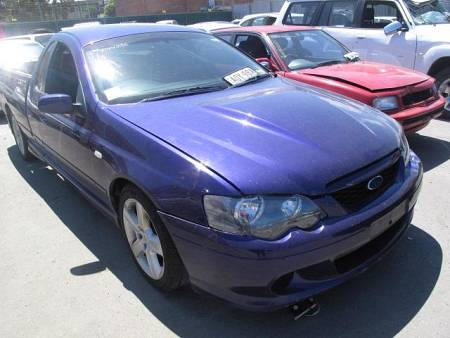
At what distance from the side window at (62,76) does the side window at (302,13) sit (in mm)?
5077

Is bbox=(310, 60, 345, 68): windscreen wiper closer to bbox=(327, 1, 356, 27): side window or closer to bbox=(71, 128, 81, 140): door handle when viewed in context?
bbox=(327, 1, 356, 27): side window

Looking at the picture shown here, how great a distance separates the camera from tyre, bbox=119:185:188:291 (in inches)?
98.3

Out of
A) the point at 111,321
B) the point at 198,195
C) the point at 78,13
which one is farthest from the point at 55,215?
the point at 78,13

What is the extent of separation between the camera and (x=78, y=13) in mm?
59031

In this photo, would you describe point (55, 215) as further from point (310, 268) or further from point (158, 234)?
point (310, 268)

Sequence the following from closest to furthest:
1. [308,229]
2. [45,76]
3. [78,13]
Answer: [308,229] < [45,76] < [78,13]

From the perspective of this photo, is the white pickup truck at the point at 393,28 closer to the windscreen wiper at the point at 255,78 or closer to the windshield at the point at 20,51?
the windscreen wiper at the point at 255,78

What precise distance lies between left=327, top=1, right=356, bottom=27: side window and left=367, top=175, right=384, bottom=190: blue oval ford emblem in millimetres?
5676

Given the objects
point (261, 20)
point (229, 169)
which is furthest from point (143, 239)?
point (261, 20)

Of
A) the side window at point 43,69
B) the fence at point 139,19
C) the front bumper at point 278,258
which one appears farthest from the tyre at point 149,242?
the fence at point 139,19

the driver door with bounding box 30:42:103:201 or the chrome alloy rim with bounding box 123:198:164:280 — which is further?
the driver door with bounding box 30:42:103:201

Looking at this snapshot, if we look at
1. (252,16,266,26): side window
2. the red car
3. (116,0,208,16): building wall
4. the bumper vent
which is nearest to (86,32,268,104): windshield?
the red car

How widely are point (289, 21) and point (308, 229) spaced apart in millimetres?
6693

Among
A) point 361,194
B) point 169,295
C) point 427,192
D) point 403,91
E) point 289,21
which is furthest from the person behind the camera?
point 289,21
